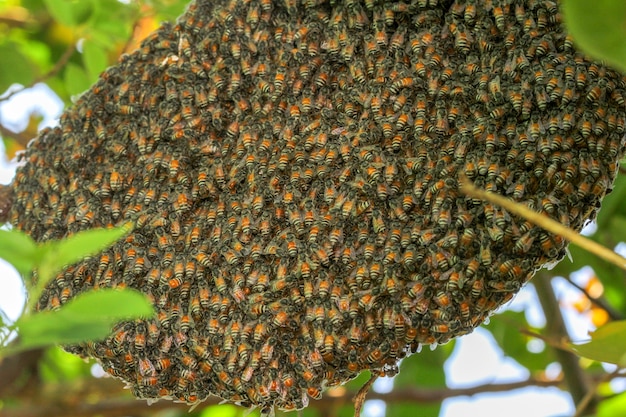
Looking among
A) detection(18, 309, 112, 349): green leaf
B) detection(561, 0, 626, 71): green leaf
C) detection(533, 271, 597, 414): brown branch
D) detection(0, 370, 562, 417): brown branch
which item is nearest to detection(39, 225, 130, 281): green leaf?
detection(18, 309, 112, 349): green leaf

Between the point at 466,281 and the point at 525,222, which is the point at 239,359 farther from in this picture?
the point at 525,222

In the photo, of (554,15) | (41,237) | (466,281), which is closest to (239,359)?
(466,281)

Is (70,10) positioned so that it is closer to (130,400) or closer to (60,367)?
(130,400)

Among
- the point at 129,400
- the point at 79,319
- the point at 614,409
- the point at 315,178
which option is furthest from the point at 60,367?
the point at 614,409

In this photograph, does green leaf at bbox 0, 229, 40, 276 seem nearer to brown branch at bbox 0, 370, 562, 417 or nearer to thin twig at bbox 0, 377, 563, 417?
thin twig at bbox 0, 377, 563, 417

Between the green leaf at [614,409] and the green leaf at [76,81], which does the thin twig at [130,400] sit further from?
the green leaf at [614,409]

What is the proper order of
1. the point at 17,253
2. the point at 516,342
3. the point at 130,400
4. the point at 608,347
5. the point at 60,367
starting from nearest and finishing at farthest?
the point at 17,253 → the point at 608,347 → the point at 130,400 → the point at 516,342 → the point at 60,367
